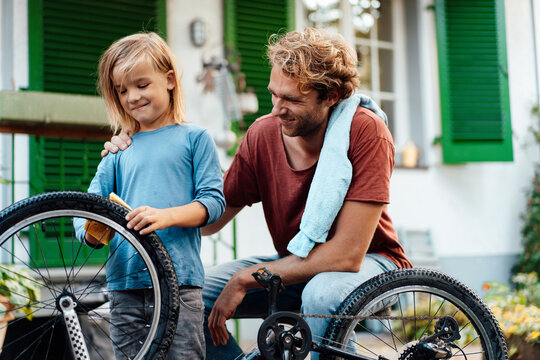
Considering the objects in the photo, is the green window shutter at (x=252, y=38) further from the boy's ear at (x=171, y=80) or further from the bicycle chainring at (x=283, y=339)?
the bicycle chainring at (x=283, y=339)

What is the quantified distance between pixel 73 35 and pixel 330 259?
10.4ft

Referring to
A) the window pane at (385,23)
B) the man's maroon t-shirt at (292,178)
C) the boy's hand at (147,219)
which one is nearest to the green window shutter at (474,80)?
the window pane at (385,23)

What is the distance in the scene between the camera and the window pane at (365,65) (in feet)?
19.7

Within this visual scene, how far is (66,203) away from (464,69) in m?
4.96

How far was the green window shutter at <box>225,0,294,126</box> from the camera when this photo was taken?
501 cm

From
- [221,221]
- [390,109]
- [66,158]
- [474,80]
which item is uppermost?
[474,80]

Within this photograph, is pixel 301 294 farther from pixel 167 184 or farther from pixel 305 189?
pixel 167 184

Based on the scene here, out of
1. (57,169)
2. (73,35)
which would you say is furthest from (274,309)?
(73,35)

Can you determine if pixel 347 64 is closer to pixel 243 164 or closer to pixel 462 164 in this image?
pixel 243 164

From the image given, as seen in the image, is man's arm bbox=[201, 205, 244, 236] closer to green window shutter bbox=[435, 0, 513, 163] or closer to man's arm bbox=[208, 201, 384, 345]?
man's arm bbox=[208, 201, 384, 345]

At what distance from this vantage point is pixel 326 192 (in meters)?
1.93

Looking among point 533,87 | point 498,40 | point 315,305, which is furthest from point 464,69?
point 315,305

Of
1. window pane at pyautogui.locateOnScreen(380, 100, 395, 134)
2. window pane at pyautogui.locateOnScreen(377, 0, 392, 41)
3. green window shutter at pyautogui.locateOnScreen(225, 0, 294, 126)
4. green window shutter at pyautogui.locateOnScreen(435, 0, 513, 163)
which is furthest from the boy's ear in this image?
window pane at pyautogui.locateOnScreen(377, 0, 392, 41)

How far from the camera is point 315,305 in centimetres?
183
